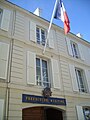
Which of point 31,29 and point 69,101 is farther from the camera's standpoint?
point 31,29

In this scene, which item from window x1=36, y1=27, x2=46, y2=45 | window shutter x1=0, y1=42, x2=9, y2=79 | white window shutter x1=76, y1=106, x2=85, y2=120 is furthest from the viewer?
window x1=36, y1=27, x2=46, y2=45

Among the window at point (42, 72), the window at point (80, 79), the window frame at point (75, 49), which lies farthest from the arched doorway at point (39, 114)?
the window frame at point (75, 49)

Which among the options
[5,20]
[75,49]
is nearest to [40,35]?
[5,20]

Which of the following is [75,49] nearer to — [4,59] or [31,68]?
[31,68]

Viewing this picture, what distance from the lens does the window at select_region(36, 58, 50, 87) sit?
6.88m

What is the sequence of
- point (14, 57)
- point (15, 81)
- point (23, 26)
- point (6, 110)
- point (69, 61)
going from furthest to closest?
1. point (69, 61)
2. point (23, 26)
3. point (14, 57)
4. point (15, 81)
5. point (6, 110)

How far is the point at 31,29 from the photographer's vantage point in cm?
805

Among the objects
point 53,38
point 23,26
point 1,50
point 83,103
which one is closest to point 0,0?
point 23,26

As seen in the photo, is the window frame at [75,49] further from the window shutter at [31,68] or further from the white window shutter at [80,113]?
the window shutter at [31,68]

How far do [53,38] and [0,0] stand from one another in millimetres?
3887

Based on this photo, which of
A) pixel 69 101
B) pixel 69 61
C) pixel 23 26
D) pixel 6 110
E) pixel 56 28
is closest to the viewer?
pixel 6 110

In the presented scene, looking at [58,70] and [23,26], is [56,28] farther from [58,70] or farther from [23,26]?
[58,70]

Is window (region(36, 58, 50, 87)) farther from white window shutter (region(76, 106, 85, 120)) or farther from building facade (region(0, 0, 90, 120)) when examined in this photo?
white window shutter (region(76, 106, 85, 120))

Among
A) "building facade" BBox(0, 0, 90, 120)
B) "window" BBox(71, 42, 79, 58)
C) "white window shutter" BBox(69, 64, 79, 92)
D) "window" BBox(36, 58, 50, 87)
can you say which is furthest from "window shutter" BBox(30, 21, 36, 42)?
"window" BBox(71, 42, 79, 58)
